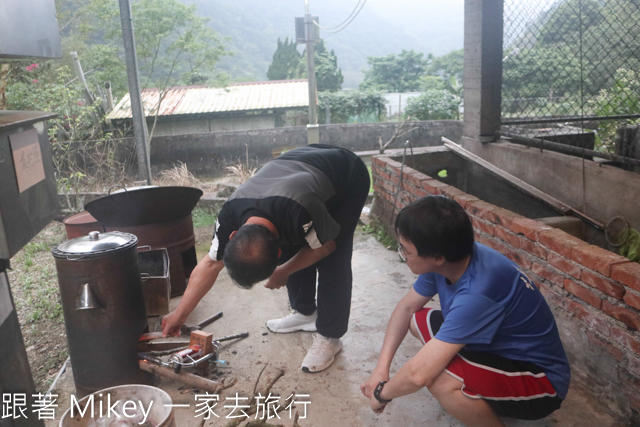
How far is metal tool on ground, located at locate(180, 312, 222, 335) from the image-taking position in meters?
3.37

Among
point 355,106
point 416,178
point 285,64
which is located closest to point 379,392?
point 416,178

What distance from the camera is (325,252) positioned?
2.63 m

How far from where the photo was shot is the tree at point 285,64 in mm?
36969

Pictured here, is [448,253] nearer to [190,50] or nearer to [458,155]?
[458,155]

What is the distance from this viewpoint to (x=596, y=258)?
233 centimetres

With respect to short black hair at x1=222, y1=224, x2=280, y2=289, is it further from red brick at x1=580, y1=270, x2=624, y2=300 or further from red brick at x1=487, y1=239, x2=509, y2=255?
red brick at x1=487, y1=239, x2=509, y2=255

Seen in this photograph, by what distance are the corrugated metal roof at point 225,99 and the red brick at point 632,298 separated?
14361 mm

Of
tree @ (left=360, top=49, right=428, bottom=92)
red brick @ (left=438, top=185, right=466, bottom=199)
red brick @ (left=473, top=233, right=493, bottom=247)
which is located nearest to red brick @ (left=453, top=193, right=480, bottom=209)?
red brick @ (left=438, top=185, right=466, bottom=199)

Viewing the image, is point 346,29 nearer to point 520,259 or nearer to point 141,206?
point 141,206

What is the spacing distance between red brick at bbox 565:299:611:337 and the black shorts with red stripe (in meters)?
0.58

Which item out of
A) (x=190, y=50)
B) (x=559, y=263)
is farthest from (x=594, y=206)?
(x=190, y=50)

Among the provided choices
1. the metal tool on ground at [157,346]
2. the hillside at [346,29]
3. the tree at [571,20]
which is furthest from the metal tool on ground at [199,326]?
the hillside at [346,29]

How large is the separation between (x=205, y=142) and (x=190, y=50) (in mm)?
3484

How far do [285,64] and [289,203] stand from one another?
3694 cm
